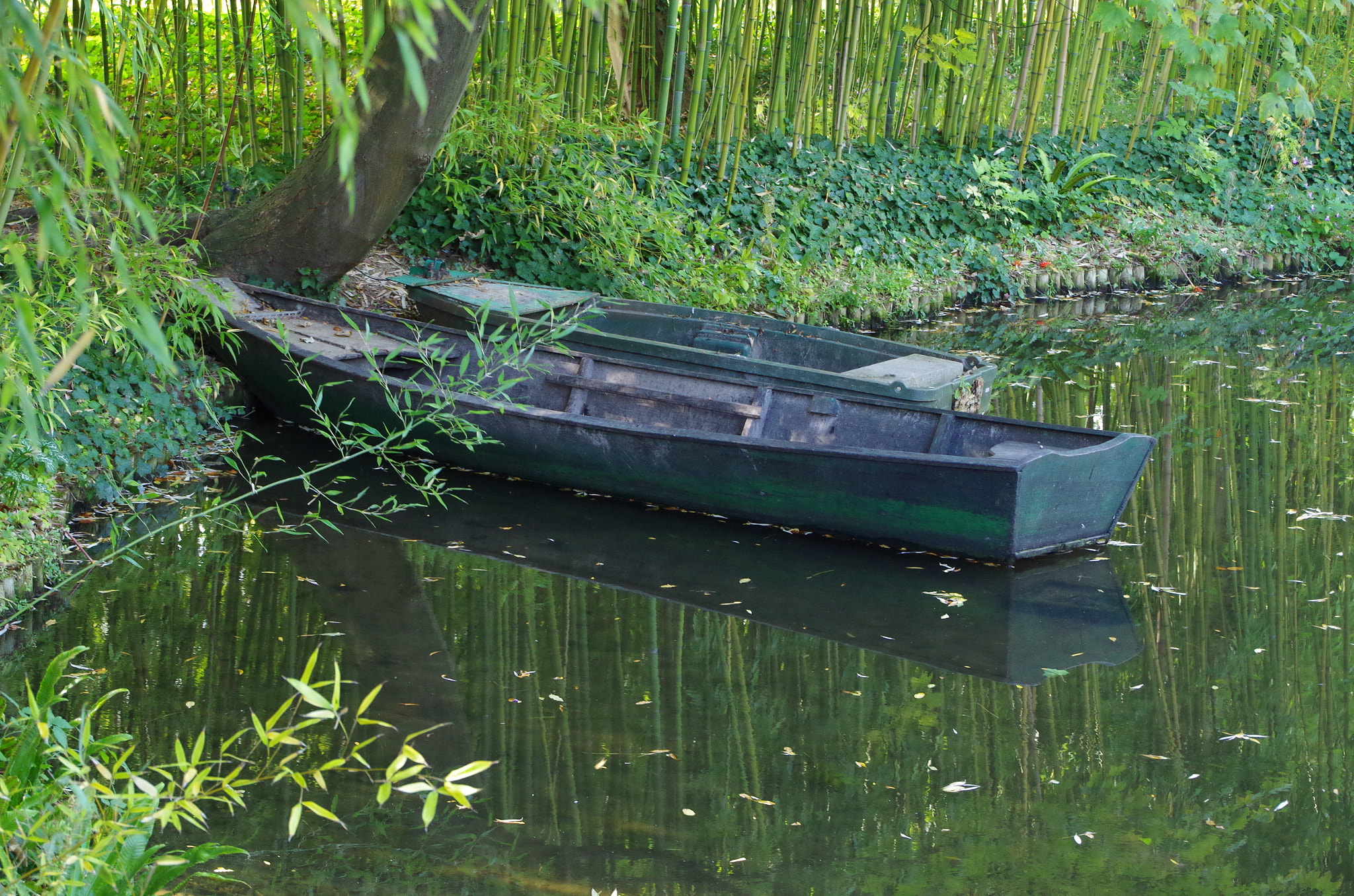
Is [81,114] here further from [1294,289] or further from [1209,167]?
[1209,167]

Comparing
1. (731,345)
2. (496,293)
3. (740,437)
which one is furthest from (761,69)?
(740,437)

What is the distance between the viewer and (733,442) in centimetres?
439

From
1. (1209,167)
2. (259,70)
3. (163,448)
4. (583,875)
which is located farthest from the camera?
(1209,167)

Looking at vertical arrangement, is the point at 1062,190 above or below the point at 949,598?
above

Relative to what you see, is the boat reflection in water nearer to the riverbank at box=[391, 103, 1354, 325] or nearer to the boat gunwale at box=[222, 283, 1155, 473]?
the boat gunwale at box=[222, 283, 1155, 473]

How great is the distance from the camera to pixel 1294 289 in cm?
1023

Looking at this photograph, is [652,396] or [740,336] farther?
[740,336]

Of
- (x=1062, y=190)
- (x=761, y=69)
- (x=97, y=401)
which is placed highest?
(x=761, y=69)

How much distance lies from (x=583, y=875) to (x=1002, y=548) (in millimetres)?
2227

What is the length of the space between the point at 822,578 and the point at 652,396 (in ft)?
4.32

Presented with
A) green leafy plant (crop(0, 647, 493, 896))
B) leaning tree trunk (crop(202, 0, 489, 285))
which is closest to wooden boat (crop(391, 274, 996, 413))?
leaning tree trunk (crop(202, 0, 489, 285))

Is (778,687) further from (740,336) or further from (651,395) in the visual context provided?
(740,336)

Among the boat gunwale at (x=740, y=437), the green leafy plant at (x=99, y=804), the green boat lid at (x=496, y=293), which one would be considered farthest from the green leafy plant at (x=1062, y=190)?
the green leafy plant at (x=99, y=804)

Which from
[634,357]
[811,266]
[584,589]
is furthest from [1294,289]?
[584,589]
